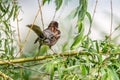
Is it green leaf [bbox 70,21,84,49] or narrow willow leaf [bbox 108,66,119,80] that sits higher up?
green leaf [bbox 70,21,84,49]

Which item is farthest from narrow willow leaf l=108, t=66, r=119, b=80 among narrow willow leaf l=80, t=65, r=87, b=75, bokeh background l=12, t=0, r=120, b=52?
bokeh background l=12, t=0, r=120, b=52

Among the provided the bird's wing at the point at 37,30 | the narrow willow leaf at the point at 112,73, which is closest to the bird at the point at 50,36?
the bird's wing at the point at 37,30

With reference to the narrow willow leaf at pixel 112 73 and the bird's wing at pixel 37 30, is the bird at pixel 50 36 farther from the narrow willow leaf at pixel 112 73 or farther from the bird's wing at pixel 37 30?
the narrow willow leaf at pixel 112 73

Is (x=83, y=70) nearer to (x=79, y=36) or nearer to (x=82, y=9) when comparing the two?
(x=79, y=36)

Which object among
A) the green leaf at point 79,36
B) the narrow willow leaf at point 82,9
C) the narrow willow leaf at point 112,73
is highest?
the narrow willow leaf at point 82,9

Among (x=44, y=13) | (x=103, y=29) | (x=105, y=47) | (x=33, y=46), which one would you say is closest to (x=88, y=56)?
(x=105, y=47)

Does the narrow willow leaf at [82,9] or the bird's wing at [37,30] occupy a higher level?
the narrow willow leaf at [82,9]

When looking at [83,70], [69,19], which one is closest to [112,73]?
[83,70]

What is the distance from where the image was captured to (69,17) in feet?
4.52

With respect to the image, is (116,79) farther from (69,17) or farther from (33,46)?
(33,46)

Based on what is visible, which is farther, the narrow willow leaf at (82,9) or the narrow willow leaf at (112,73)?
the narrow willow leaf at (82,9)

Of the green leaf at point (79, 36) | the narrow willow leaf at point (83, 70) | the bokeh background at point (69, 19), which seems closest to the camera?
the narrow willow leaf at point (83, 70)

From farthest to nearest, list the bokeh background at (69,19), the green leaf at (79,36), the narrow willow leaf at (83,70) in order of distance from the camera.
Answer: the bokeh background at (69,19), the green leaf at (79,36), the narrow willow leaf at (83,70)

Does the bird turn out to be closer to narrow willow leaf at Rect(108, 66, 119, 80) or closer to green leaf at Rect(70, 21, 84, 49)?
green leaf at Rect(70, 21, 84, 49)
